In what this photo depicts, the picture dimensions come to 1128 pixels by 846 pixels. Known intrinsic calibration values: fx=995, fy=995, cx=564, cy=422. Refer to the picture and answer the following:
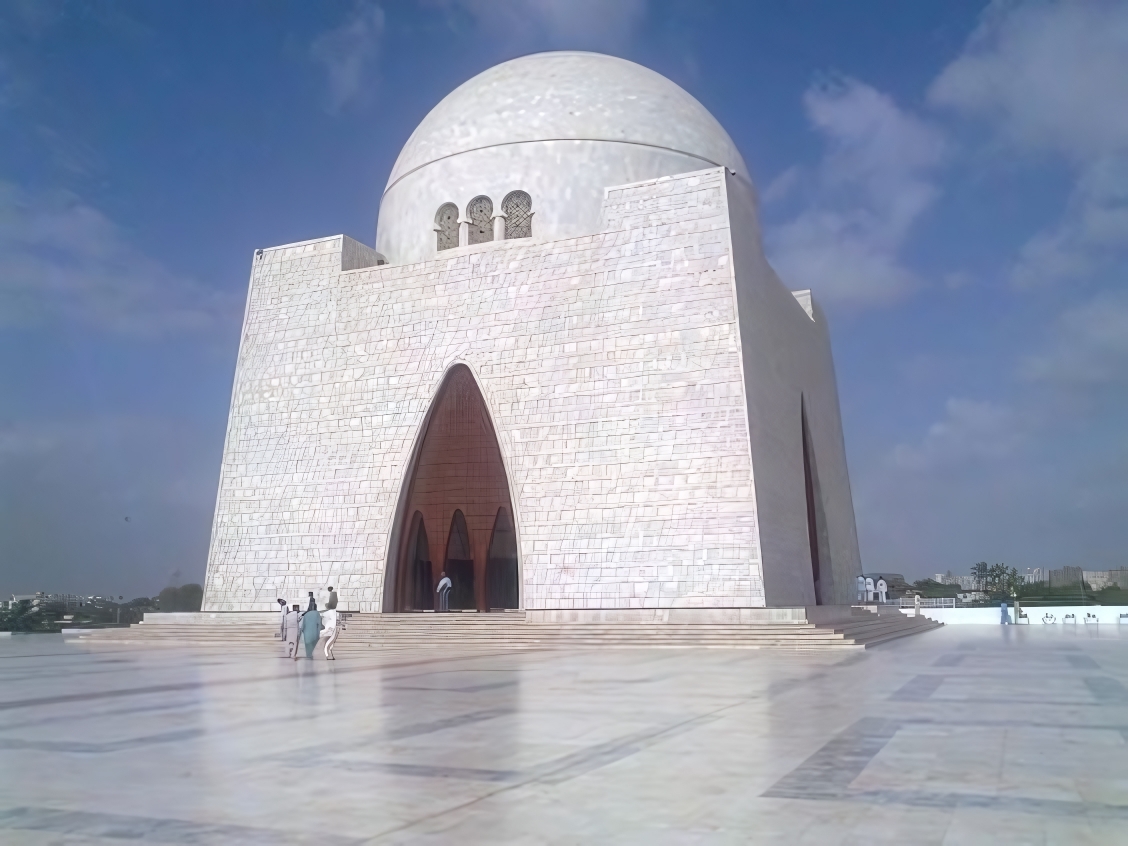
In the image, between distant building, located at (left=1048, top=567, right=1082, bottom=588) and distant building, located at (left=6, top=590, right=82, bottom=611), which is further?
distant building, located at (left=1048, top=567, right=1082, bottom=588)

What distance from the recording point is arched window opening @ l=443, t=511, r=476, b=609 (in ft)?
62.5

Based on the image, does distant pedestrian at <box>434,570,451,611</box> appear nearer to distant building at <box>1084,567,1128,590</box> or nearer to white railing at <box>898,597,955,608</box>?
white railing at <box>898,597,955,608</box>

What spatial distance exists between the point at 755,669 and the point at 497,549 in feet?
38.5

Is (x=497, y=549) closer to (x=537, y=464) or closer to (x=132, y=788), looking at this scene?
(x=537, y=464)

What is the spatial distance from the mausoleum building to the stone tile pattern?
33 millimetres

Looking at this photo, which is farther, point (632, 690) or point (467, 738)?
point (632, 690)

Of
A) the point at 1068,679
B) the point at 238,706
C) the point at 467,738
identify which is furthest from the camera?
the point at 1068,679

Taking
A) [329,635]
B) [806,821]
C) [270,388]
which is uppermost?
[270,388]

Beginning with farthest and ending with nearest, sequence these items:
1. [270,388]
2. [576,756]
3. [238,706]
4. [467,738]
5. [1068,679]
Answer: [270,388], [1068,679], [238,706], [467,738], [576,756]

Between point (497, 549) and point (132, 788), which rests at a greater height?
point (497, 549)

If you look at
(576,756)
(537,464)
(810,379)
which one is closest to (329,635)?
(537,464)

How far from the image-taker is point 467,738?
4273mm

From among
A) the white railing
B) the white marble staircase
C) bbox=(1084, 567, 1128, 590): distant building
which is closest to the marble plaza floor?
the white marble staircase

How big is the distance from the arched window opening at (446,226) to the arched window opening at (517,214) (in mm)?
976
